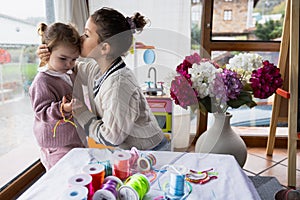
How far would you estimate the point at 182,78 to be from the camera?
1.12 meters

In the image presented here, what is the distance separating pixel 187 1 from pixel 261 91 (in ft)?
4.25

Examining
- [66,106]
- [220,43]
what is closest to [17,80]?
[66,106]

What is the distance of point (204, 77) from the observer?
3.72 ft

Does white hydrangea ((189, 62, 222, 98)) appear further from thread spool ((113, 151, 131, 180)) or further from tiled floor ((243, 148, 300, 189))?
tiled floor ((243, 148, 300, 189))

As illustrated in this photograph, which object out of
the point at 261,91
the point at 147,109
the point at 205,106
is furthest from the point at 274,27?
the point at 147,109

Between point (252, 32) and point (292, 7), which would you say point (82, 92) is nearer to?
point (292, 7)

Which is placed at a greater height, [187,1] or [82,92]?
[187,1]

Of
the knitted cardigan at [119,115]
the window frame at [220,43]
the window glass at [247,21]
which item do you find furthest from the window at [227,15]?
the knitted cardigan at [119,115]

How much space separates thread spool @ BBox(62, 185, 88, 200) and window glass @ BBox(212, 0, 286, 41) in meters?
2.05

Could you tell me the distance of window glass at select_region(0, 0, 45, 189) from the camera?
163cm

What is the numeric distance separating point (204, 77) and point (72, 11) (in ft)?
4.44

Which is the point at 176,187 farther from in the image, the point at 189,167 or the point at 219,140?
the point at 219,140

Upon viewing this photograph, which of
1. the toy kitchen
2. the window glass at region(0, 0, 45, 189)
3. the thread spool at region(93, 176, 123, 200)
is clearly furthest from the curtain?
the thread spool at region(93, 176, 123, 200)

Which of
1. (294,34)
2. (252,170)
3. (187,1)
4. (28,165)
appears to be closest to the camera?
(294,34)
